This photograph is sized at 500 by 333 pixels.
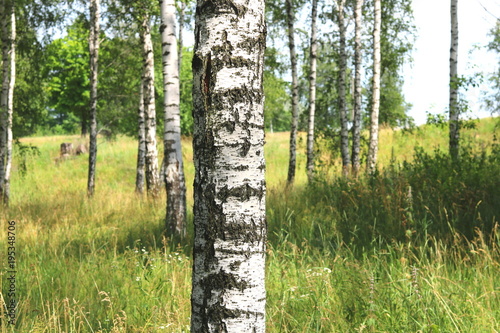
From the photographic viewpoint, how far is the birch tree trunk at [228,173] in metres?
1.87

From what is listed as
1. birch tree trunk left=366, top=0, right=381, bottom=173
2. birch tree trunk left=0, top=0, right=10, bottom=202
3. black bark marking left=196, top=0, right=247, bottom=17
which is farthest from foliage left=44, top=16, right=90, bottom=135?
black bark marking left=196, top=0, right=247, bottom=17

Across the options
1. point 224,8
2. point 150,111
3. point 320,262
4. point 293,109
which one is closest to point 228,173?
point 224,8

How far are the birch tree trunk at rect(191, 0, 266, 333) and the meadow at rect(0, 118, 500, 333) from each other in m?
0.82

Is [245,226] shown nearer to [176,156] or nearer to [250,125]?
[250,125]

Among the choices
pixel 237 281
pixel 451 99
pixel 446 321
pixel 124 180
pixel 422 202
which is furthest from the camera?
pixel 124 180

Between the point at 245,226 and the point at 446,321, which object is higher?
the point at 245,226

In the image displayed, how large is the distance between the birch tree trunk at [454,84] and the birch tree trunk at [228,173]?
320 inches

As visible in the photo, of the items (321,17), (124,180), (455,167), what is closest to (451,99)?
(455,167)

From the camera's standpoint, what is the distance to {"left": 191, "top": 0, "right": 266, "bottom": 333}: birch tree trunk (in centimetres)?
187

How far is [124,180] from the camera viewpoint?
1892 centimetres

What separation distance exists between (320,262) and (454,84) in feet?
22.7

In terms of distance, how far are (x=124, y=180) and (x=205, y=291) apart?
58.7ft

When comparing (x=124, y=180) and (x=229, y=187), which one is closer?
(x=229, y=187)

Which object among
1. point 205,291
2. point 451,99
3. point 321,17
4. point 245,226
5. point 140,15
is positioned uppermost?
point 321,17
